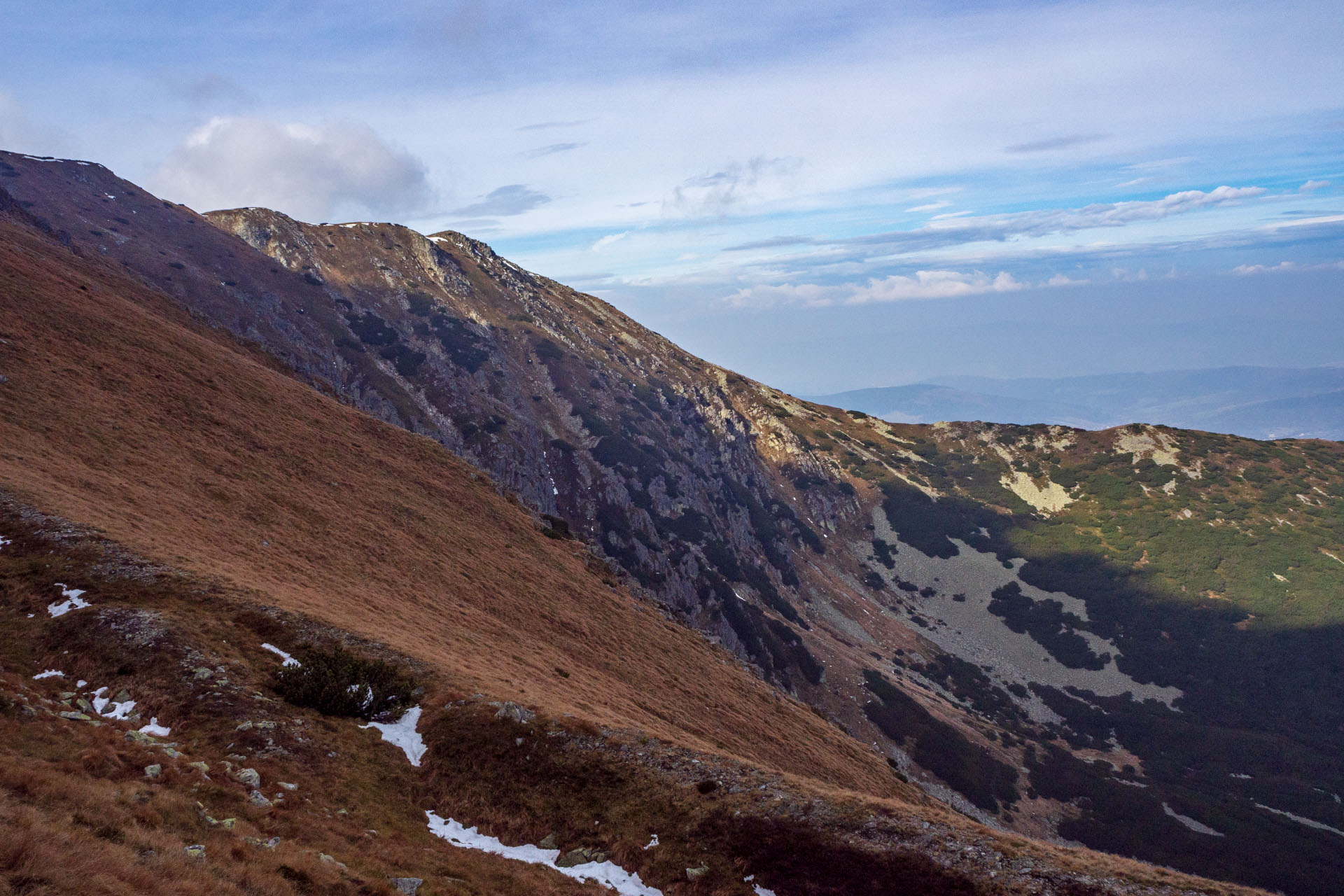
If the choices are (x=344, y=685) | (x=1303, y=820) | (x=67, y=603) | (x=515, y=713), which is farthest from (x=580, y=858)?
(x=1303, y=820)

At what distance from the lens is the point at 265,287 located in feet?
363

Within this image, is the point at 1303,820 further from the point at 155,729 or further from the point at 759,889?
the point at 155,729

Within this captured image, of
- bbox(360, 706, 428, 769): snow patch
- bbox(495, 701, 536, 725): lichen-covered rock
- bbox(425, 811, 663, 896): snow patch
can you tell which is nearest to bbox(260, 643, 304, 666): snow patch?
bbox(360, 706, 428, 769): snow patch

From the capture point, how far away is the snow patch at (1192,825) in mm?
71188

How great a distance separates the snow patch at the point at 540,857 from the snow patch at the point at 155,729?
6896 millimetres

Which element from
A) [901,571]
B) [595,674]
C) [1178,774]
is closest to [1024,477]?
[901,571]

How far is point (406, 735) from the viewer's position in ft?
67.3

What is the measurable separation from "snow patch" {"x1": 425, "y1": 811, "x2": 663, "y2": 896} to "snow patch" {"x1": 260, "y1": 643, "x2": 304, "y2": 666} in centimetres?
764

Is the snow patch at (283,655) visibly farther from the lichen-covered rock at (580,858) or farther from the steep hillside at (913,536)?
the steep hillside at (913,536)

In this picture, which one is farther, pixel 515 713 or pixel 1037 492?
pixel 1037 492

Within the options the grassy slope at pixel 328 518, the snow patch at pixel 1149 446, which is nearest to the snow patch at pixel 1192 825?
the grassy slope at pixel 328 518

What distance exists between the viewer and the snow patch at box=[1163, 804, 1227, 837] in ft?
234

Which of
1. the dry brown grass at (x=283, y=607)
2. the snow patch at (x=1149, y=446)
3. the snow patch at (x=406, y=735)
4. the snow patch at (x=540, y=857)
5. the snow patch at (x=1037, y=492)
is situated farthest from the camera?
the snow patch at (x=1149, y=446)

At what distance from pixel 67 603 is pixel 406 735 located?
11.6m
